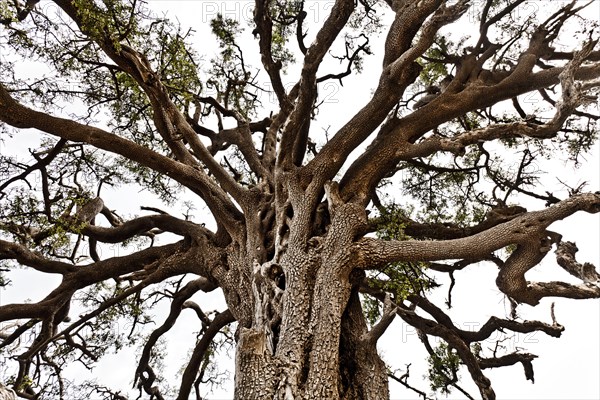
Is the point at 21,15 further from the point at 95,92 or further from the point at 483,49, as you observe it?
the point at 483,49

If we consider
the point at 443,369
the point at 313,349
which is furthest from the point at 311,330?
the point at 443,369

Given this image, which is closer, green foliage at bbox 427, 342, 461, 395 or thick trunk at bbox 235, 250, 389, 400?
thick trunk at bbox 235, 250, 389, 400

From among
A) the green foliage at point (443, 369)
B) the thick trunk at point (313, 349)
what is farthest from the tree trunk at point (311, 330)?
the green foliage at point (443, 369)

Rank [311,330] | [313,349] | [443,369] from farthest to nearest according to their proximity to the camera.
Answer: [443,369] < [311,330] < [313,349]

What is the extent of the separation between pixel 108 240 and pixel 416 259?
4576 mm

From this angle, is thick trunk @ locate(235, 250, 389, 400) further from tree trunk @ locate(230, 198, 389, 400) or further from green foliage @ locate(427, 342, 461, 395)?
green foliage @ locate(427, 342, 461, 395)

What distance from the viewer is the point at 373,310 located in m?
6.62

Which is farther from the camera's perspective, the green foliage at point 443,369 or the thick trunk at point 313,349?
the green foliage at point 443,369

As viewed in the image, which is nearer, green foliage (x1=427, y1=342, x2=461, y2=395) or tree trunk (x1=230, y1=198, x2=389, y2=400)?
tree trunk (x1=230, y1=198, x2=389, y2=400)

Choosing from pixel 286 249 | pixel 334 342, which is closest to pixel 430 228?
pixel 286 249

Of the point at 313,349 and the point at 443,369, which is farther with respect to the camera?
the point at 443,369

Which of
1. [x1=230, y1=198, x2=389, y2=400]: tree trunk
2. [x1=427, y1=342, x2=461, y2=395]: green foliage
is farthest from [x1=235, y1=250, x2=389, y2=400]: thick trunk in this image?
[x1=427, y1=342, x2=461, y2=395]: green foliage

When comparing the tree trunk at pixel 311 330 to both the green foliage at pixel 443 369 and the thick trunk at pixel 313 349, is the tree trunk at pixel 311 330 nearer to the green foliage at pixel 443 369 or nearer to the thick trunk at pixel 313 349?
the thick trunk at pixel 313 349

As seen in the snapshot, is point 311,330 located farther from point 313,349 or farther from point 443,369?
point 443,369
